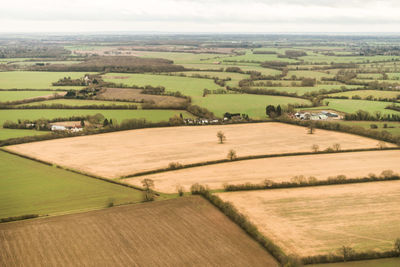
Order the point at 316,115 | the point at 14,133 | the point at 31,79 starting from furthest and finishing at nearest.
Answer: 1. the point at 31,79
2. the point at 316,115
3. the point at 14,133

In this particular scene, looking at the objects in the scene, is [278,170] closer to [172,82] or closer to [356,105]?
[356,105]

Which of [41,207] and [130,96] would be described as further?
[130,96]

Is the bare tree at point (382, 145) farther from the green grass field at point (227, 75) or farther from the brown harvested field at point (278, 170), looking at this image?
the green grass field at point (227, 75)

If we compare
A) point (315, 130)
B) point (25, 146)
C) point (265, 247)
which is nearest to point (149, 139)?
point (25, 146)

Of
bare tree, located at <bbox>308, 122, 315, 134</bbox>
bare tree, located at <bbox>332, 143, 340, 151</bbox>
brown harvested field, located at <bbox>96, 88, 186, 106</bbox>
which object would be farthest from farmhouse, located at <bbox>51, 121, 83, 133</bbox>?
bare tree, located at <bbox>332, 143, 340, 151</bbox>

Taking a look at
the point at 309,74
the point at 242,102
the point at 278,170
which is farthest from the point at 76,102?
the point at 309,74

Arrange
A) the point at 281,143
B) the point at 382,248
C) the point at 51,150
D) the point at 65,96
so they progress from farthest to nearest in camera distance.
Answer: the point at 65,96
the point at 281,143
the point at 51,150
the point at 382,248

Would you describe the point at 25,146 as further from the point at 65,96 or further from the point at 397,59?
the point at 397,59

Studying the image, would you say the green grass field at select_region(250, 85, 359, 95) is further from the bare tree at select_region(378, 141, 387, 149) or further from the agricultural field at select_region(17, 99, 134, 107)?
the bare tree at select_region(378, 141, 387, 149)
